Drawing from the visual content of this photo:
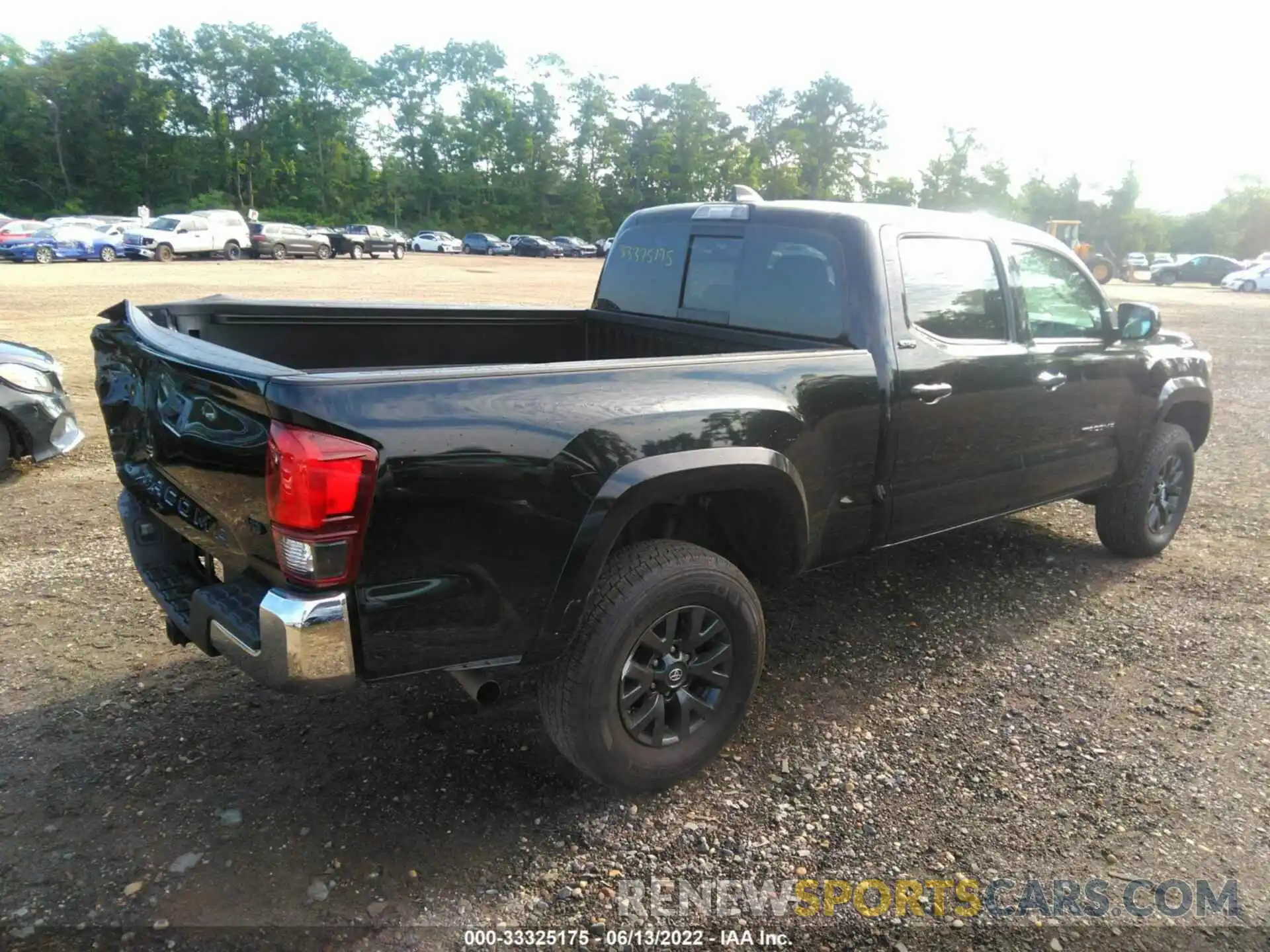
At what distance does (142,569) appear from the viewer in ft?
10.2

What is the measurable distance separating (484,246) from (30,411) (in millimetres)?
52093

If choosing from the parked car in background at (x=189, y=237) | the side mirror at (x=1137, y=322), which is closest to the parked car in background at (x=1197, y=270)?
the parked car in background at (x=189, y=237)

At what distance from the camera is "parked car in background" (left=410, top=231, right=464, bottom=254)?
5509 cm

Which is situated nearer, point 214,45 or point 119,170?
point 119,170

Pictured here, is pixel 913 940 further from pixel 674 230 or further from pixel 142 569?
pixel 674 230

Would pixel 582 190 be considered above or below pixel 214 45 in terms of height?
below

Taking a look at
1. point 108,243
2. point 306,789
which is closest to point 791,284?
point 306,789

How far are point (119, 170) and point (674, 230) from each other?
7238 cm

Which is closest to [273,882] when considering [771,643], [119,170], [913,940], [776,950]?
[776,950]

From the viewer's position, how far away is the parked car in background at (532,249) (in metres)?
56.6

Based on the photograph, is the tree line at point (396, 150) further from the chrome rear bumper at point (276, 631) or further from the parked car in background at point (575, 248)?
the chrome rear bumper at point (276, 631)

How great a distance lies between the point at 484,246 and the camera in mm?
55969

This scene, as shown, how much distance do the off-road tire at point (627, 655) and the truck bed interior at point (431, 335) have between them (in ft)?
3.40

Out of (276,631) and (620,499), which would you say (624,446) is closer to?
(620,499)
